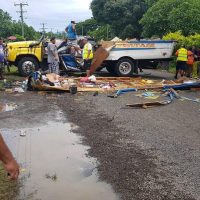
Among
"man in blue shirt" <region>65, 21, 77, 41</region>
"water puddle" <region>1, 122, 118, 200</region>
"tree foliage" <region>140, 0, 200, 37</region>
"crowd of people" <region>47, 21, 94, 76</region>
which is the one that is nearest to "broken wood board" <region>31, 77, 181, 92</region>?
"crowd of people" <region>47, 21, 94, 76</region>

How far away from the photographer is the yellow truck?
18.3 meters

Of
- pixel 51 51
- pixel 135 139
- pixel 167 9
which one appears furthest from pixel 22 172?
pixel 167 9

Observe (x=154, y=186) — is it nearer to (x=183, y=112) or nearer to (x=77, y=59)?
(x=183, y=112)

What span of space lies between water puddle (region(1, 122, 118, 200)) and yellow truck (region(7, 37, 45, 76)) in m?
9.43

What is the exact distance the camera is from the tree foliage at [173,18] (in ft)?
97.8

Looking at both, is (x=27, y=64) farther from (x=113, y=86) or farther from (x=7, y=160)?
(x=7, y=160)

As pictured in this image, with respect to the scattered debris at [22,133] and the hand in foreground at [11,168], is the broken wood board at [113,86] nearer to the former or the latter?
the scattered debris at [22,133]

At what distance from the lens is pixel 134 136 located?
837cm

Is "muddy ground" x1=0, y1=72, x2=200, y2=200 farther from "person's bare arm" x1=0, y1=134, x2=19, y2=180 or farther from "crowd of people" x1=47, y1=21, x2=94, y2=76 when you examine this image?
"crowd of people" x1=47, y1=21, x2=94, y2=76

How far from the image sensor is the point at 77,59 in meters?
18.5

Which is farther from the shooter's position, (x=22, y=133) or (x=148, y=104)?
(x=148, y=104)

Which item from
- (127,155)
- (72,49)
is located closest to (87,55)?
(72,49)

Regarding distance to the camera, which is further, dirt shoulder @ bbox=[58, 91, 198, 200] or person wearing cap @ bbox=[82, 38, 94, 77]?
person wearing cap @ bbox=[82, 38, 94, 77]

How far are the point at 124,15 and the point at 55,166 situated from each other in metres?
46.7
